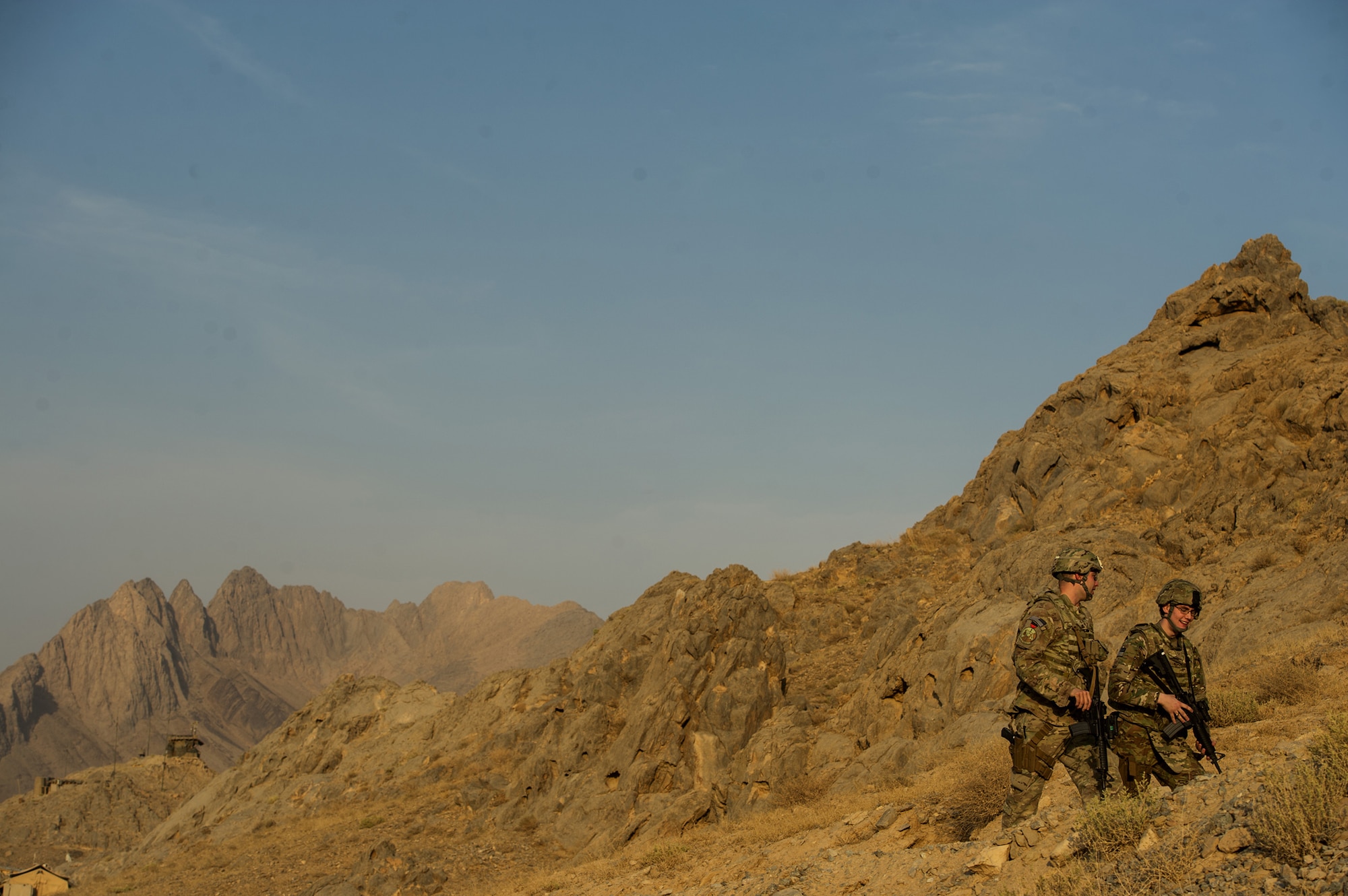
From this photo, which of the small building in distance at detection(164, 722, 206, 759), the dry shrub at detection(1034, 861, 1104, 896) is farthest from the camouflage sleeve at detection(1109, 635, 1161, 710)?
the small building in distance at detection(164, 722, 206, 759)

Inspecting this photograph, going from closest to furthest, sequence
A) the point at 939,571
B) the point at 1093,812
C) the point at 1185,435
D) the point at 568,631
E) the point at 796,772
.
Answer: the point at 1093,812 < the point at 796,772 < the point at 1185,435 < the point at 939,571 < the point at 568,631

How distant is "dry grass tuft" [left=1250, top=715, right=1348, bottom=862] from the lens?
582 cm

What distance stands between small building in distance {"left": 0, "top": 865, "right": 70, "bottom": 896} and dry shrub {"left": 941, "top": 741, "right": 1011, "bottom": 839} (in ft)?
101

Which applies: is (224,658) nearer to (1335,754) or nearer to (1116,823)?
(1116,823)

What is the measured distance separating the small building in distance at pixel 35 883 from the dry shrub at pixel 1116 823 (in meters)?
33.9

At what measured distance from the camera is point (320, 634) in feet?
602

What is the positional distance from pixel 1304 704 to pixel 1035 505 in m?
20.0

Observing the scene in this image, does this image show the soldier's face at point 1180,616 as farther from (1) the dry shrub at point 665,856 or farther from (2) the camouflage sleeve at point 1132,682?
(1) the dry shrub at point 665,856

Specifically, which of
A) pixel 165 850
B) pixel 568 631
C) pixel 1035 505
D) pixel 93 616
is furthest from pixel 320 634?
pixel 1035 505

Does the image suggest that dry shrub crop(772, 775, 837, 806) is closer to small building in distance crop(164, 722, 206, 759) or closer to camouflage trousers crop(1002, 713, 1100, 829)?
camouflage trousers crop(1002, 713, 1100, 829)

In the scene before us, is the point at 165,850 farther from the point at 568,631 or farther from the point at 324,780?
the point at 568,631

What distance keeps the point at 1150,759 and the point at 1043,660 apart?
3.51 feet

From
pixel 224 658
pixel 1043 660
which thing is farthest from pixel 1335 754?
pixel 224 658

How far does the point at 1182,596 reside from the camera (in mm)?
7598
